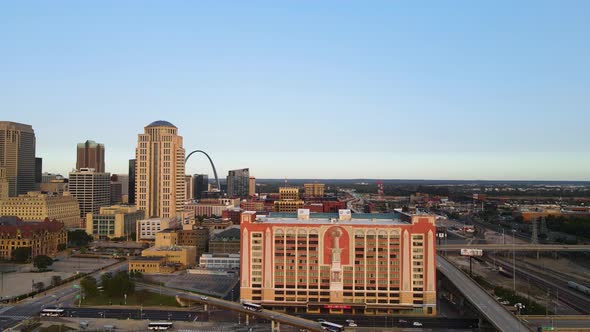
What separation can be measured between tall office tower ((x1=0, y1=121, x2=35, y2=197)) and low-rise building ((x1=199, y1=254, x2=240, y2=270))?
108706 mm

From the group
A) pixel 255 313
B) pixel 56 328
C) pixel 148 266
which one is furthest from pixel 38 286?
pixel 255 313

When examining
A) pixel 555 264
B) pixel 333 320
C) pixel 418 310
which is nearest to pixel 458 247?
pixel 555 264

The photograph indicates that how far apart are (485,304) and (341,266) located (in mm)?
15168

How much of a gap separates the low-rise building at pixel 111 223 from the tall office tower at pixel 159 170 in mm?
4363

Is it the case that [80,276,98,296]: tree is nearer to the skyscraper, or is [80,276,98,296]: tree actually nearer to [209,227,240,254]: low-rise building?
[209,227,240,254]: low-rise building

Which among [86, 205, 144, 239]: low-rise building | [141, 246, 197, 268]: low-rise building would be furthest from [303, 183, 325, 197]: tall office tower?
[141, 246, 197, 268]: low-rise building

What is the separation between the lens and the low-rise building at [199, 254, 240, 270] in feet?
256

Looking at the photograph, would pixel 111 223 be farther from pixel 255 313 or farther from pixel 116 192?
pixel 255 313

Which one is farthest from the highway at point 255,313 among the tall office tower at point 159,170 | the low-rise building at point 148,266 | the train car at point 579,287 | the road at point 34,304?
the tall office tower at point 159,170

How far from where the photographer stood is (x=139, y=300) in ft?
196

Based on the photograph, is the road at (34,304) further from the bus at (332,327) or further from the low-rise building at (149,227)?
the low-rise building at (149,227)

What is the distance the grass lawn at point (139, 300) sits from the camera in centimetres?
5834

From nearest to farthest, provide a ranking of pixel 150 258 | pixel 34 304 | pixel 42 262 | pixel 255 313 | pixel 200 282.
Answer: pixel 255 313, pixel 34 304, pixel 200 282, pixel 150 258, pixel 42 262

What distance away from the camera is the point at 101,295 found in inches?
2420
